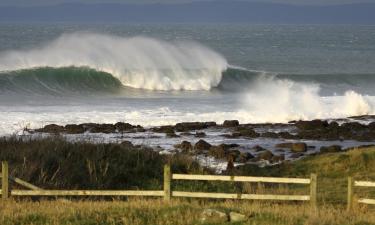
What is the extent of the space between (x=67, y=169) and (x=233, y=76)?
42.5 meters

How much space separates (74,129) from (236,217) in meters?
18.1

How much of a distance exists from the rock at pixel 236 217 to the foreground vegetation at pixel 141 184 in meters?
0.14

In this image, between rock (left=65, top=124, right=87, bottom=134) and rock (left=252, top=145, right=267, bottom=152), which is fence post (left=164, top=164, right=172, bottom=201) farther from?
rock (left=65, top=124, right=87, bottom=134)

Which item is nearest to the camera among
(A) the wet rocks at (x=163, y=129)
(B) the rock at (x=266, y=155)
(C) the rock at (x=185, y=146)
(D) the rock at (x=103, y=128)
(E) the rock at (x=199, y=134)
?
(B) the rock at (x=266, y=155)

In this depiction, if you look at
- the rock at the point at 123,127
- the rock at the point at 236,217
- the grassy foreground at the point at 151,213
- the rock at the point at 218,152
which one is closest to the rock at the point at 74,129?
the rock at the point at 123,127

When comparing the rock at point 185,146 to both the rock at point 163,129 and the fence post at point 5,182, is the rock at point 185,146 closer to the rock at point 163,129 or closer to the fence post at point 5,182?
the rock at point 163,129

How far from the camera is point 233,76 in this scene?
58.6m

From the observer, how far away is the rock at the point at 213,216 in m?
11.9

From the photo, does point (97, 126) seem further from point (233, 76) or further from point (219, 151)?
point (233, 76)

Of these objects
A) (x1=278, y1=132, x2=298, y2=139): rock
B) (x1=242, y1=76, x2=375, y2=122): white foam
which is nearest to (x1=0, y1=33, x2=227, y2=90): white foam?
(x1=242, y1=76, x2=375, y2=122): white foam

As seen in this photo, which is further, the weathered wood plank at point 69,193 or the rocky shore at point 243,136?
the rocky shore at point 243,136

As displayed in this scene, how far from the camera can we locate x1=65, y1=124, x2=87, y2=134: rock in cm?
2930

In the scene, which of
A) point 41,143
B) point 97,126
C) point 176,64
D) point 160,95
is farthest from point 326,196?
point 176,64

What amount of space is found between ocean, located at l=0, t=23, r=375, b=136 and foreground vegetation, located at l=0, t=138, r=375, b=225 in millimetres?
9932
